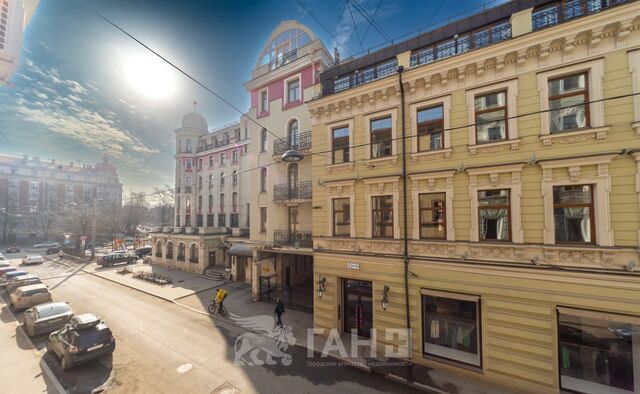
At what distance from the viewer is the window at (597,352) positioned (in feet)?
22.2

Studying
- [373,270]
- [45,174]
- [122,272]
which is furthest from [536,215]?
[45,174]

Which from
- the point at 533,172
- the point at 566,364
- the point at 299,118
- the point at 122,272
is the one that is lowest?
the point at 122,272

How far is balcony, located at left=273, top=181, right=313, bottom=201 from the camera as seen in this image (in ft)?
48.0

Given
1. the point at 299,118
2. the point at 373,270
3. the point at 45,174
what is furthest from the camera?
the point at 45,174

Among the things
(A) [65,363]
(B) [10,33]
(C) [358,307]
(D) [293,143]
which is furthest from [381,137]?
(A) [65,363]

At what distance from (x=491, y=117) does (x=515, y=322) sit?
6.98 meters

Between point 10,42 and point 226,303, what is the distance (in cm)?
1460

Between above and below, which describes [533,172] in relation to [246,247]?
above

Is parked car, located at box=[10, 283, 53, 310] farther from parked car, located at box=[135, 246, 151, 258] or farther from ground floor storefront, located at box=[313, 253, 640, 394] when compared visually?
parked car, located at box=[135, 246, 151, 258]

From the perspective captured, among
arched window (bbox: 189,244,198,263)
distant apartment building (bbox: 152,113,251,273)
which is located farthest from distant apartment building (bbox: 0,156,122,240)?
arched window (bbox: 189,244,198,263)

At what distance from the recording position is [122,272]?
77.5ft

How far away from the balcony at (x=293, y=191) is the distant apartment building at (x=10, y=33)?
1139 cm

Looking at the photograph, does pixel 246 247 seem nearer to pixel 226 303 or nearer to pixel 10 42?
pixel 226 303

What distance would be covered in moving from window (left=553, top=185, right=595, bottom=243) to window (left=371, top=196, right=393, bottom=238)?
16.8 ft
